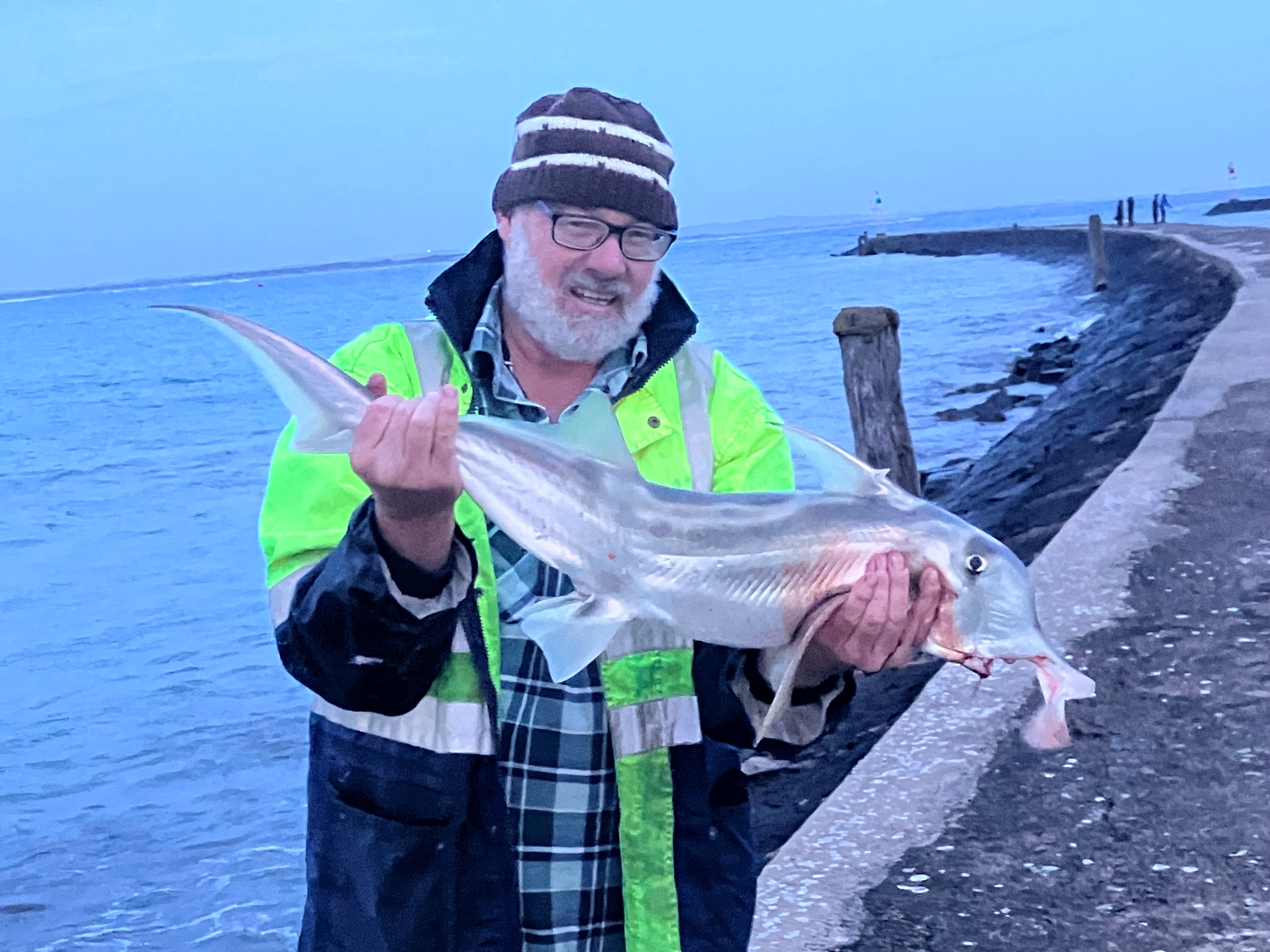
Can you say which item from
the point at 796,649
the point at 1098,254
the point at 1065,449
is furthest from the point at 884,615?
the point at 1098,254

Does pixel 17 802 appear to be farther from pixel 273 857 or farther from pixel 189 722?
pixel 273 857

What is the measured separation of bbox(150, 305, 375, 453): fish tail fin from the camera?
216 cm

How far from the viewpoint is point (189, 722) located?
9547 mm

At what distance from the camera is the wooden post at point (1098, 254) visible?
36156 millimetres

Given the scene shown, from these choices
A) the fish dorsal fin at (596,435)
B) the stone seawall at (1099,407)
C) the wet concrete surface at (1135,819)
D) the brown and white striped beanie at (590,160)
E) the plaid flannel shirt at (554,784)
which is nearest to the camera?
the fish dorsal fin at (596,435)

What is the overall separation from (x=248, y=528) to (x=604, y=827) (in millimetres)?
15519

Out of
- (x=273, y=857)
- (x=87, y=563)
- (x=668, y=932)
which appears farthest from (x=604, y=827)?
(x=87, y=563)

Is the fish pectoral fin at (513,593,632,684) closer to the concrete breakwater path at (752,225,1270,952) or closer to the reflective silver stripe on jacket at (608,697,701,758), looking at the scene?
the reflective silver stripe on jacket at (608,697,701,758)

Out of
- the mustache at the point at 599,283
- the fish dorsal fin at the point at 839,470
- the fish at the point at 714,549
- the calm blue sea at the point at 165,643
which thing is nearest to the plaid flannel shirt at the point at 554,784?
the fish at the point at 714,549

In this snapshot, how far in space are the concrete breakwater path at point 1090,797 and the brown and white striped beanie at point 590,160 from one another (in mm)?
2027

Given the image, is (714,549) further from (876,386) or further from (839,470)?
(876,386)

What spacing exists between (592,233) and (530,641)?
84cm

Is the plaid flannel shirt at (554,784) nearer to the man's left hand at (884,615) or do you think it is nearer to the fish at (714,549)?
the fish at (714,549)

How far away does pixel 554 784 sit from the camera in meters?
2.48
